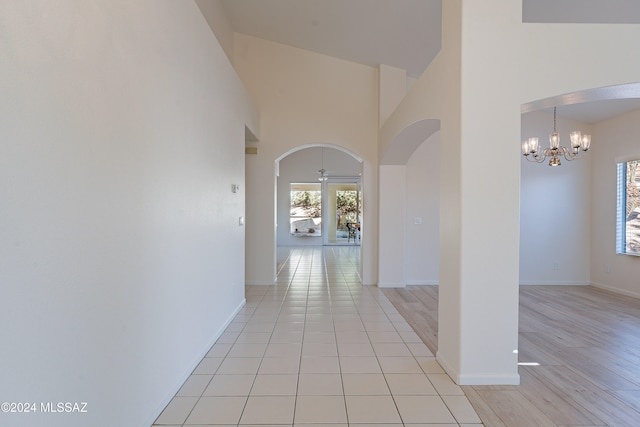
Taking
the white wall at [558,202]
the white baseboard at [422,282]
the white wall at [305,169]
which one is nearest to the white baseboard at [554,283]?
the white wall at [558,202]

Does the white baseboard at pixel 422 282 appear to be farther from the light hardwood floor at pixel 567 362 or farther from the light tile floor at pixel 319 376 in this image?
the light tile floor at pixel 319 376

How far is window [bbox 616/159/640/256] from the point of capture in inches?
215

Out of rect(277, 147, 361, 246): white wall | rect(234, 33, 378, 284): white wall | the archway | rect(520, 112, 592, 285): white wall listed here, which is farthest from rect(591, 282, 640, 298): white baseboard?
rect(277, 147, 361, 246): white wall

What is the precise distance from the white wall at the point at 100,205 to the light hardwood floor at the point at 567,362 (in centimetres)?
222

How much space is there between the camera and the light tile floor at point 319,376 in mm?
2217

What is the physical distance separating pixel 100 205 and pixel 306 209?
35.9ft

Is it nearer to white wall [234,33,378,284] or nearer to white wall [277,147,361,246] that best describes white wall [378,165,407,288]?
white wall [234,33,378,284]

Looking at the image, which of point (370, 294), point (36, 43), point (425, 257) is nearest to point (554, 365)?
point (370, 294)

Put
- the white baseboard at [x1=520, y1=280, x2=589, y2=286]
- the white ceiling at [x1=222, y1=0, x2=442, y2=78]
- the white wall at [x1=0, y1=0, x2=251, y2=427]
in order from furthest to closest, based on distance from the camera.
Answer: the white baseboard at [x1=520, y1=280, x2=589, y2=286] < the white ceiling at [x1=222, y1=0, x2=442, y2=78] < the white wall at [x1=0, y1=0, x2=251, y2=427]

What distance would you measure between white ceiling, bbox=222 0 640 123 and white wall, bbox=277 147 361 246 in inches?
242

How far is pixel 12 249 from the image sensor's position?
1.14 meters

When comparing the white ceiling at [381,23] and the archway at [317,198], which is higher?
the white ceiling at [381,23]

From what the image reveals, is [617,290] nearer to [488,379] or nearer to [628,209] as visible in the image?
[628,209]

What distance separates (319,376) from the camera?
2750mm
